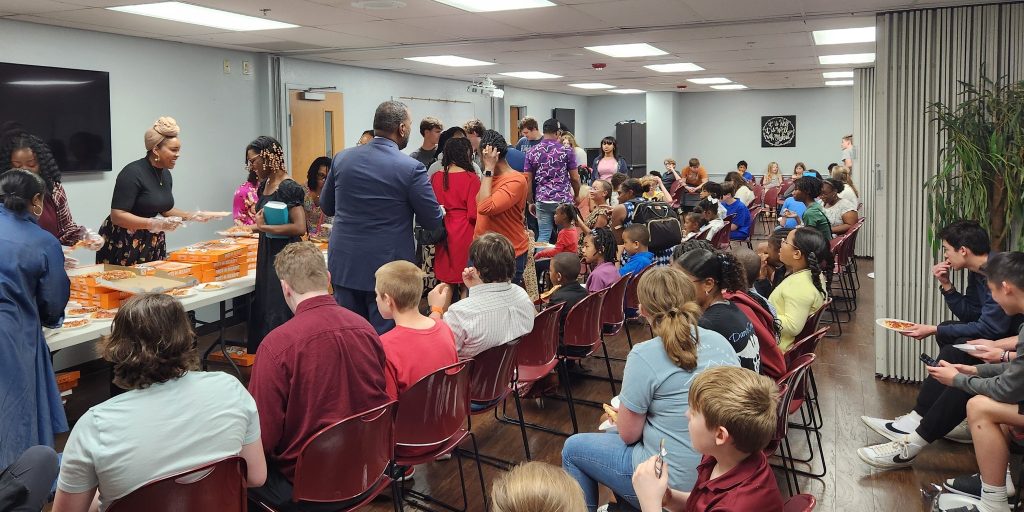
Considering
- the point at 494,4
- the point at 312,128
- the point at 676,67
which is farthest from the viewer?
the point at 676,67

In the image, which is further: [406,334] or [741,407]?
[406,334]

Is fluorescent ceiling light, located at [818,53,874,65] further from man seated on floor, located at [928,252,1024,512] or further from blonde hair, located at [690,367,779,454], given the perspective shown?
blonde hair, located at [690,367,779,454]

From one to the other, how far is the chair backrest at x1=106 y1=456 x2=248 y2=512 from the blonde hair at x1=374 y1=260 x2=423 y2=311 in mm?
1084

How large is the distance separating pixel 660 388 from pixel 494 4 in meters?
4.22

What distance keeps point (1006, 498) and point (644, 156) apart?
15.3 m

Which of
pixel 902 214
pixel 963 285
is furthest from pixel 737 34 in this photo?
pixel 963 285

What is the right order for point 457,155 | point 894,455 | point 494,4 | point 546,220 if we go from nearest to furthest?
point 894,455 → point 457,155 → point 494,4 → point 546,220

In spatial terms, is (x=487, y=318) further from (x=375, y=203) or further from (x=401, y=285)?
(x=375, y=203)

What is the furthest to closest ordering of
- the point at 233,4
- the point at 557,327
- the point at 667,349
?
the point at 233,4
the point at 557,327
the point at 667,349

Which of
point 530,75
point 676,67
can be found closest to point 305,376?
point 676,67

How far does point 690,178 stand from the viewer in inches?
566

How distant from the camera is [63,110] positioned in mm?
6578

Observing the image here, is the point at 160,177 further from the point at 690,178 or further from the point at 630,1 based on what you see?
the point at 690,178

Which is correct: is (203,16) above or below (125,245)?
above
